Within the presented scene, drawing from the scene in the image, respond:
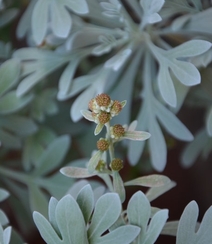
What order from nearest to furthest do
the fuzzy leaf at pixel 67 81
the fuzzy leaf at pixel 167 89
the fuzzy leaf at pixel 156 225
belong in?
the fuzzy leaf at pixel 156 225
the fuzzy leaf at pixel 167 89
the fuzzy leaf at pixel 67 81

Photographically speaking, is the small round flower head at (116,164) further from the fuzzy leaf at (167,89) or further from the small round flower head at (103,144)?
the fuzzy leaf at (167,89)

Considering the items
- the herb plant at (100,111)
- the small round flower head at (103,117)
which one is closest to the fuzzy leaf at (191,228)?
the herb plant at (100,111)

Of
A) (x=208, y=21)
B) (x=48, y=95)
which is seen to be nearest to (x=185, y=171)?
(x=48, y=95)

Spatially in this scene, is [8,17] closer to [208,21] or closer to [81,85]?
[81,85]

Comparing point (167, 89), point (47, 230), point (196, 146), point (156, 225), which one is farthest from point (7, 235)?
point (196, 146)

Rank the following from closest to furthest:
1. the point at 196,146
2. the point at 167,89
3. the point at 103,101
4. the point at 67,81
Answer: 1. the point at 103,101
2. the point at 167,89
3. the point at 67,81
4. the point at 196,146

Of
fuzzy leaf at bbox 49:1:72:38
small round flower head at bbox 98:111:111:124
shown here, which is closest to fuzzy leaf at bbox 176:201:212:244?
small round flower head at bbox 98:111:111:124

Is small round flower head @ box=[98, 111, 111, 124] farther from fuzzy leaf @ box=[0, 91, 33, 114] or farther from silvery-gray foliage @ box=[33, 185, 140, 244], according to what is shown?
fuzzy leaf @ box=[0, 91, 33, 114]

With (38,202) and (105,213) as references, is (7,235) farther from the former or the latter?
(38,202)
